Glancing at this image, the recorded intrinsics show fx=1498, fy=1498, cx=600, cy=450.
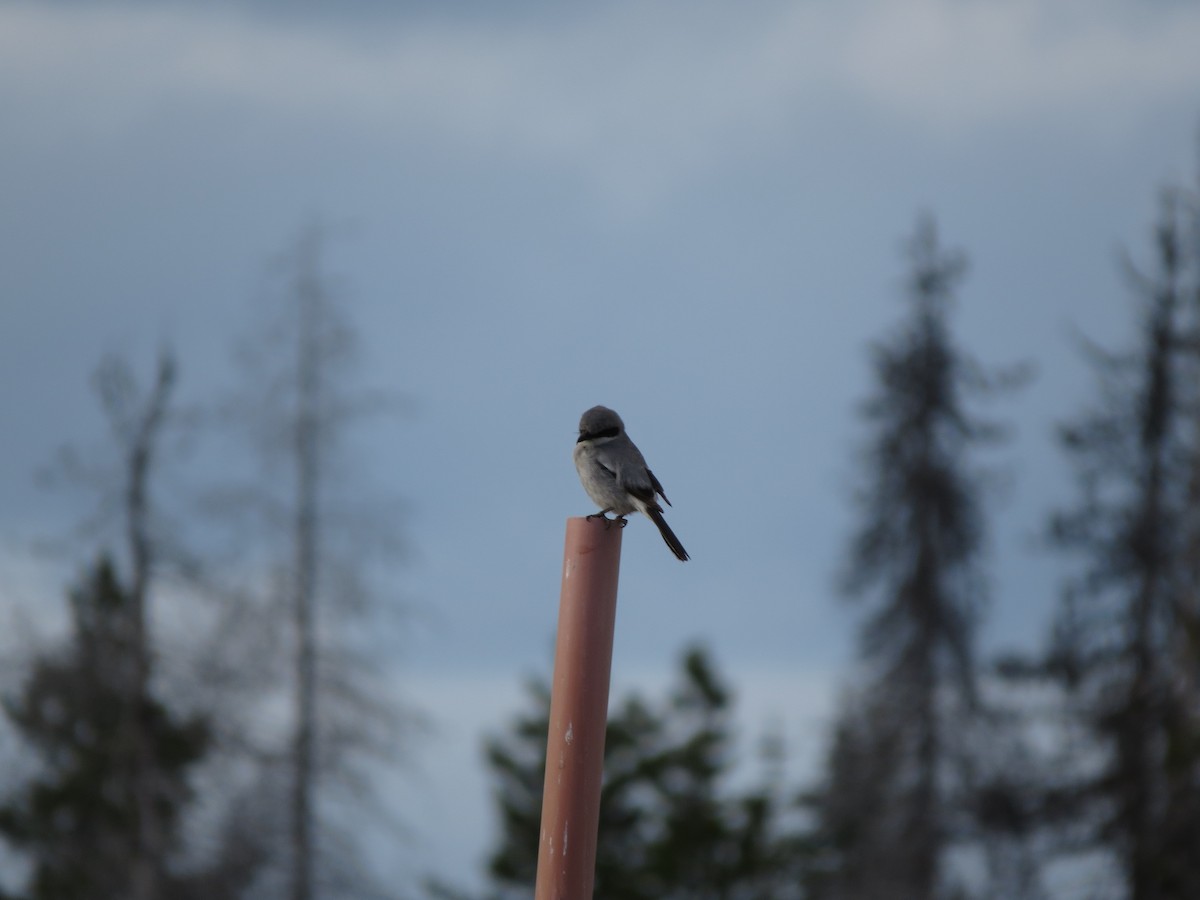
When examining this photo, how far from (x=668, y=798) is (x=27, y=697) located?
38.2 ft

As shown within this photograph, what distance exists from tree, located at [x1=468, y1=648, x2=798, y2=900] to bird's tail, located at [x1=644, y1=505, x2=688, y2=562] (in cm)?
1787

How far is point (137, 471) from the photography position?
18328 millimetres

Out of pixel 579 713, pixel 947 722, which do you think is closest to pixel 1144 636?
pixel 947 722

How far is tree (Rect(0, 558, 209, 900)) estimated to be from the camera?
1853cm

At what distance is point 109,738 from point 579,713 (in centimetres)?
1469

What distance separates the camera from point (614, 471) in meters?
8.30

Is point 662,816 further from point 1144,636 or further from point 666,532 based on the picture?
point 666,532

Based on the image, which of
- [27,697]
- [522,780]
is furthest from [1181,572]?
[27,697]

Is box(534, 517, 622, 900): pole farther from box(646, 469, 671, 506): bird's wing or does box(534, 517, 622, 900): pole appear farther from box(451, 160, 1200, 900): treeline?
box(451, 160, 1200, 900): treeline

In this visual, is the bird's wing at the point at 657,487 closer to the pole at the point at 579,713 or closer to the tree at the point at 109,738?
the pole at the point at 579,713

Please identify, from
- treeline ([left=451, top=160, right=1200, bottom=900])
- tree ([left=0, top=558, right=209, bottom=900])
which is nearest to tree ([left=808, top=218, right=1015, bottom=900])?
treeline ([left=451, top=160, right=1200, bottom=900])

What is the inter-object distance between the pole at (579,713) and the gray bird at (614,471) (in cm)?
156

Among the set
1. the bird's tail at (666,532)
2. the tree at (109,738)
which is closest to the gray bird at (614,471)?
the bird's tail at (666,532)

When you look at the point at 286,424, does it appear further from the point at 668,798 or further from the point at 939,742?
the point at 939,742
